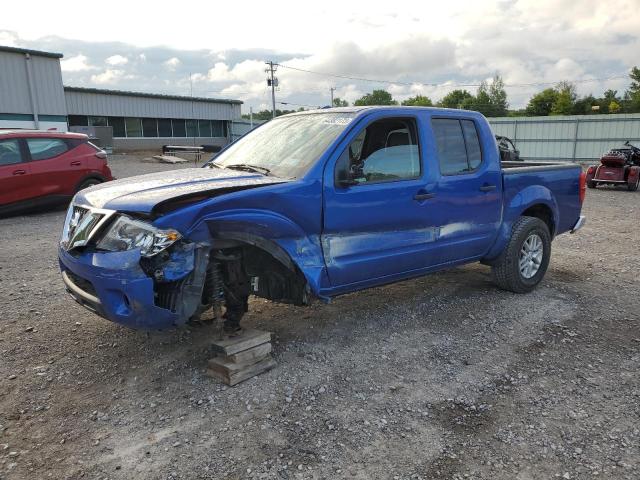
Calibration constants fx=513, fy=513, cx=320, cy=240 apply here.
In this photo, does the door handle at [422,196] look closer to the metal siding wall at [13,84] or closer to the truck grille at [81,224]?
the truck grille at [81,224]

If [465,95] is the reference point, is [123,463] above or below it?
below

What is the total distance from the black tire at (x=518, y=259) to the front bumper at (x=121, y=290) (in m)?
3.51

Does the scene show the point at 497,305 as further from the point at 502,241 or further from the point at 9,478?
the point at 9,478

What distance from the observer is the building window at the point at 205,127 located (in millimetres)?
40922

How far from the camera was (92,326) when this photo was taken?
15.2ft

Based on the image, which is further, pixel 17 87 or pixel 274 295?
pixel 17 87

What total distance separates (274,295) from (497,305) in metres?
2.54

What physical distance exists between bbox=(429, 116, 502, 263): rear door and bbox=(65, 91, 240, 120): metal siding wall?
109 feet

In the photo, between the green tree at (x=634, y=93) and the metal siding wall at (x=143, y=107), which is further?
the green tree at (x=634, y=93)

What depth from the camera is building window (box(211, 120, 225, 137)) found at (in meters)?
42.0

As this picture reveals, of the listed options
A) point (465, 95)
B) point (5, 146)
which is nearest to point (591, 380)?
point (5, 146)

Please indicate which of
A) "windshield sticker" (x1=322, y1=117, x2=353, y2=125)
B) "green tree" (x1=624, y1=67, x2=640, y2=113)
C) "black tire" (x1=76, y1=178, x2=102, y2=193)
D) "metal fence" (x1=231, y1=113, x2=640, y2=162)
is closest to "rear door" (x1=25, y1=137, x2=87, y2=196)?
"black tire" (x1=76, y1=178, x2=102, y2=193)

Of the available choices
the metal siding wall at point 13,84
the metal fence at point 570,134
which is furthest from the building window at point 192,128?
the metal fence at point 570,134

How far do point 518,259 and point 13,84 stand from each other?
93.1ft
